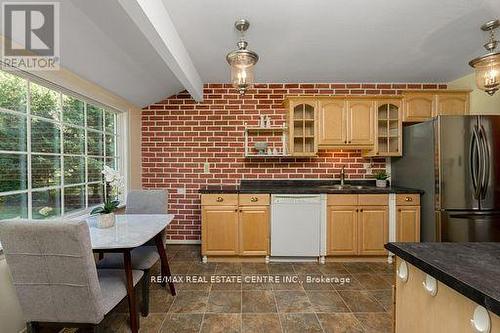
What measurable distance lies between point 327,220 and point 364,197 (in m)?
0.53

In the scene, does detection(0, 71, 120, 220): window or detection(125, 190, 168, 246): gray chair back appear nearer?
detection(0, 71, 120, 220): window

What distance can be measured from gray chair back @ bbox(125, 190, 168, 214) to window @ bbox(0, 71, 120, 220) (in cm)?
47

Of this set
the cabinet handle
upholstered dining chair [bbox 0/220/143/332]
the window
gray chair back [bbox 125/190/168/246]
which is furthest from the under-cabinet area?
the cabinet handle

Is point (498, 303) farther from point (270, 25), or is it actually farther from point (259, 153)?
point (259, 153)

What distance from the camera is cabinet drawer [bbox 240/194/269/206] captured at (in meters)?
3.01

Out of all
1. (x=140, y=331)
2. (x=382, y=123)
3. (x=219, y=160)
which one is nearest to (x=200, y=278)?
(x=140, y=331)

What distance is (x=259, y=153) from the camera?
3.41m

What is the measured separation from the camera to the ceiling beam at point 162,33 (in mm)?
1413

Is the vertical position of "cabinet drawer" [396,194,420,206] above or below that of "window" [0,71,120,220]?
below

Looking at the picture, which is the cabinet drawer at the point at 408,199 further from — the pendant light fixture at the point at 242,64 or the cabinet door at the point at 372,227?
the pendant light fixture at the point at 242,64

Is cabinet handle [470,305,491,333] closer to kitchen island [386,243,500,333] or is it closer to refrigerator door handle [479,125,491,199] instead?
kitchen island [386,243,500,333]

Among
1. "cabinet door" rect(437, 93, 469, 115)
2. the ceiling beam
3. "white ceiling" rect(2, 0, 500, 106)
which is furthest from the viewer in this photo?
"cabinet door" rect(437, 93, 469, 115)

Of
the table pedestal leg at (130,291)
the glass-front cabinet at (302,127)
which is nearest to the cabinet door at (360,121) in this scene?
the glass-front cabinet at (302,127)

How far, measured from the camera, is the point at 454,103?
3139 mm
